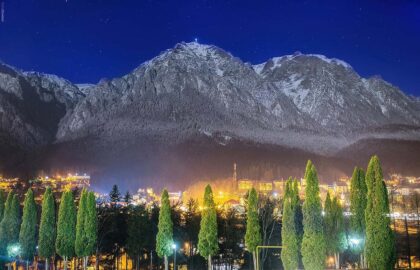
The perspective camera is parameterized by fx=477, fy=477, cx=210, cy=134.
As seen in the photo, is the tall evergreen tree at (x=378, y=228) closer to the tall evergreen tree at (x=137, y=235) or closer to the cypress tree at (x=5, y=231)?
the tall evergreen tree at (x=137, y=235)

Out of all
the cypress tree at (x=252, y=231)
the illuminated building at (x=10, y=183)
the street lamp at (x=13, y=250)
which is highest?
the illuminated building at (x=10, y=183)

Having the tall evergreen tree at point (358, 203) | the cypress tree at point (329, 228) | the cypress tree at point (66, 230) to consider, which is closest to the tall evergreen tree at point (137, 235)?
the cypress tree at point (66, 230)

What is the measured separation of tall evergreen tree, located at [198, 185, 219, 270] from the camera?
128 ft

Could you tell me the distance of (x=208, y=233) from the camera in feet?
128

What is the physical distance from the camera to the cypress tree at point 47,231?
4159 centimetres

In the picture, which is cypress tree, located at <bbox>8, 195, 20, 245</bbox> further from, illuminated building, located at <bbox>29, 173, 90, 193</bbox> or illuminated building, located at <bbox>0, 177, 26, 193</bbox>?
illuminated building, located at <bbox>29, 173, 90, 193</bbox>

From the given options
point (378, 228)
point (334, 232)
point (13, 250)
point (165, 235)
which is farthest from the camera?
point (334, 232)

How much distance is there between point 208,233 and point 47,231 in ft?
47.4

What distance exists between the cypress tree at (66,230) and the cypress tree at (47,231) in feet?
4.63

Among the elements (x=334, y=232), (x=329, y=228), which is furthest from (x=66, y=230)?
(x=334, y=232)

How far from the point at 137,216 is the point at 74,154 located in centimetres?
12139

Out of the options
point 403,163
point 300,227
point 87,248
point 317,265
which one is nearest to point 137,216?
point 87,248

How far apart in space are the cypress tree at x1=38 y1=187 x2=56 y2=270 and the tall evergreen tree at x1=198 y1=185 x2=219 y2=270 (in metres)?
13.3

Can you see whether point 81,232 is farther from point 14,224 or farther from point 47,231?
point 14,224
